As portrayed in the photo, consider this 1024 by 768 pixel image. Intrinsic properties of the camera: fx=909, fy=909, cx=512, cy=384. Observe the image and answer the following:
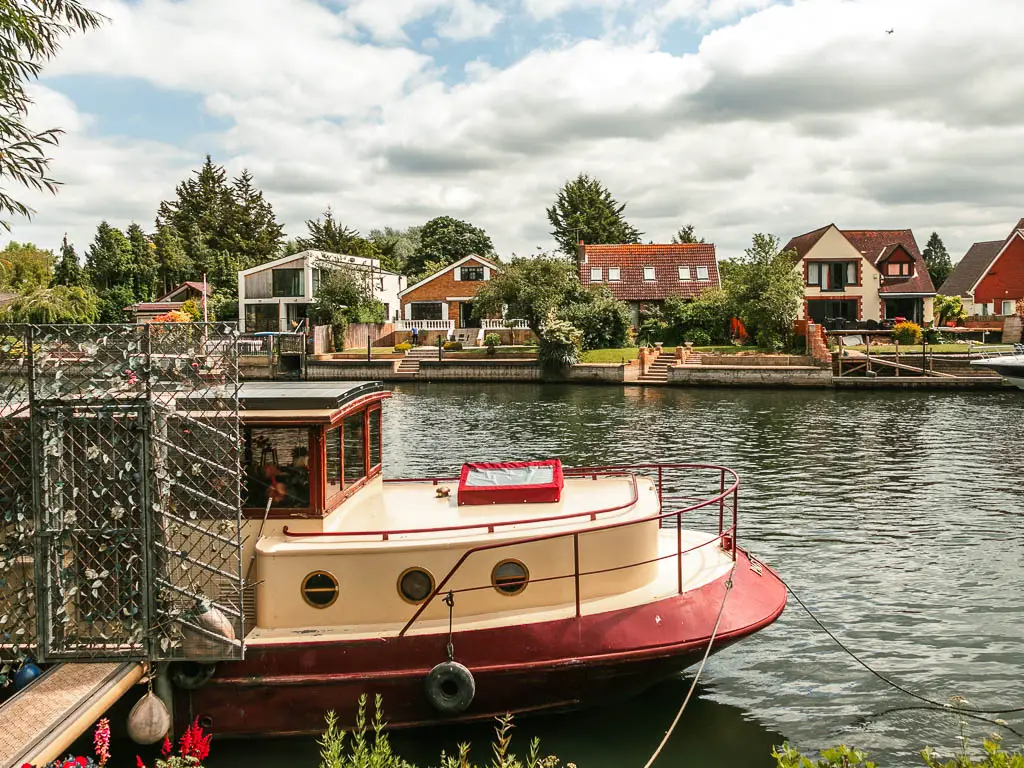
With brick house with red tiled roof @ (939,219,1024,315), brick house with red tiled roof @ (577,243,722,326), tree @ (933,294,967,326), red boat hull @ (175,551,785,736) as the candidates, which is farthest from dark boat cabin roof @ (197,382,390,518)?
brick house with red tiled roof @ (939,219,1024,315)

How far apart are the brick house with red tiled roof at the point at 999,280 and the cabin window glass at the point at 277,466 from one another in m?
68.8

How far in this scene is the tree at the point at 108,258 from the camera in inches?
2970

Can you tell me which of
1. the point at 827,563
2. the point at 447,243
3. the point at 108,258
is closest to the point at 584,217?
the point at 447,243

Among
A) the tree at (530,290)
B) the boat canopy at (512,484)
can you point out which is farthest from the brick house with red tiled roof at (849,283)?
the boat canopy at (512,484)

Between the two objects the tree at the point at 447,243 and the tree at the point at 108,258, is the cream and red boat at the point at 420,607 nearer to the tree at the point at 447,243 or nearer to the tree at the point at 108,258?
the tree at the point at 108,258

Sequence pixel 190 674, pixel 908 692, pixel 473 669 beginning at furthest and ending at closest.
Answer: pixel 908 692
pixel 473 669
pixel 190 674

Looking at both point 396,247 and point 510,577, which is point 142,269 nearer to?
point 396,247

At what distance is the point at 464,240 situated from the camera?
99.1 m

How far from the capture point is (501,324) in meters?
63.5

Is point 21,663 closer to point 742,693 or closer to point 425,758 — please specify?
point 425,758

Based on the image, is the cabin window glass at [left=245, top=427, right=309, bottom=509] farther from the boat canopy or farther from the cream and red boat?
the boat canopy

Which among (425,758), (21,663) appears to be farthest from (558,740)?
(21,663)

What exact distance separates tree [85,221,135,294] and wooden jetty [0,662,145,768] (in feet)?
243

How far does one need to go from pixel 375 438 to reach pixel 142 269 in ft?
237
